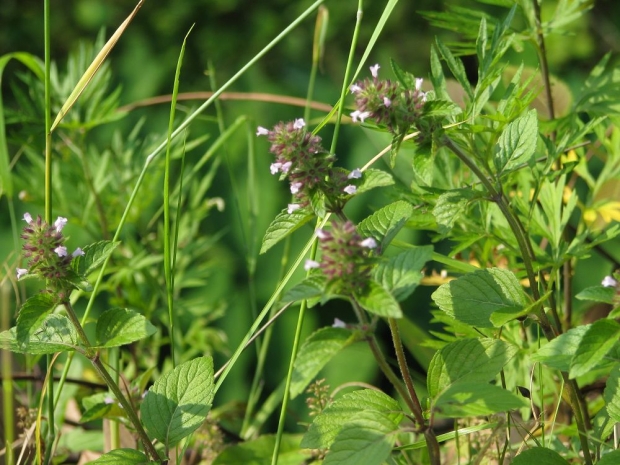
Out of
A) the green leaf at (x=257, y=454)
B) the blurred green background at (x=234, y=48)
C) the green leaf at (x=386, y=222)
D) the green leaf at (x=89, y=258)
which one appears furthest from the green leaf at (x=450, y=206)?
the blurred green background at (x=234, y=48)

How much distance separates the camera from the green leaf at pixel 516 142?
1.91 ft

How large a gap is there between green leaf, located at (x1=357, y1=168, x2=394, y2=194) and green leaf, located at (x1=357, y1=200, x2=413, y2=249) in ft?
0.06

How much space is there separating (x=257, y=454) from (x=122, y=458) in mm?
248

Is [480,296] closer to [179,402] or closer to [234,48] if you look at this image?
[179,402]

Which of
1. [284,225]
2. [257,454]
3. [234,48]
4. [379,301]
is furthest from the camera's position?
[234,48]

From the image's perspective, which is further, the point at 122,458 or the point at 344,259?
A: the point at 122,458

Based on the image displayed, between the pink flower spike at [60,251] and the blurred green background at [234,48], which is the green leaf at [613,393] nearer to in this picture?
the pink flower spike at [60,251]

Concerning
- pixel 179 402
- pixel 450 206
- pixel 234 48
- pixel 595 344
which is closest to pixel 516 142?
pixel 450 206

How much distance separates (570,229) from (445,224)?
0.47 m

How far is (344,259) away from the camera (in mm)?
468

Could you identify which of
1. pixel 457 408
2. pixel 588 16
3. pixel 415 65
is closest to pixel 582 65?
pixel 588 16

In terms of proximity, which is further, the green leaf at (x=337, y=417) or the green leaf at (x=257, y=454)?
the green leaf at (x=257, y=454)

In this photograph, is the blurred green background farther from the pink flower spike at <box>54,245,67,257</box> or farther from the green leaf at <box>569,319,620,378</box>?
the green leaf at <box>569,319,620,378</box>

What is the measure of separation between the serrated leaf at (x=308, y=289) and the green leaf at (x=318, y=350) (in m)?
0.03
